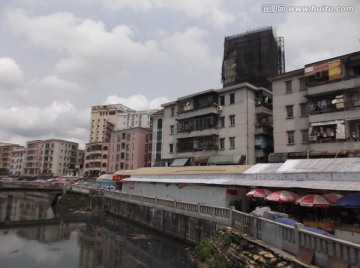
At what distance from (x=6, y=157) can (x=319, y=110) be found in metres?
153

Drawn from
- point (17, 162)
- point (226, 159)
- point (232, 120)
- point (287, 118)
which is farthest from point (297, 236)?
point (17, 162)

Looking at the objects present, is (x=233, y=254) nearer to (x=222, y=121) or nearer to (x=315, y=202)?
(x=315, y=202)

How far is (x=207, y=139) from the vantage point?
50594 mm

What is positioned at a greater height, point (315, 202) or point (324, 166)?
point (324, 166)

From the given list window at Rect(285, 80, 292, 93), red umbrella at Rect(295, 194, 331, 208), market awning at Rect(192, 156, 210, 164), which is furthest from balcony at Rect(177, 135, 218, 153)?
red umbrella at Rect(295, 194, 331, 208)

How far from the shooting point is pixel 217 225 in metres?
22.8

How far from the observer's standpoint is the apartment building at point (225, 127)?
4606 centimetres

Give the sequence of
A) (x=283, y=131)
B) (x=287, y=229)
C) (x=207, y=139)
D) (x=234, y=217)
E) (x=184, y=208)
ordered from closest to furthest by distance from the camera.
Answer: (x=287, y=229)
(x=234, y=217)
(x=184, y=208)
(x=283, y=131)
(x=207, y=139)

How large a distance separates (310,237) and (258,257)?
11.1 feet

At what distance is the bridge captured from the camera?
11500 millimetres

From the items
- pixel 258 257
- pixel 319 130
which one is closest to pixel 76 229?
pixel 258 257

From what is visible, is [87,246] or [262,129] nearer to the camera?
[87,246]

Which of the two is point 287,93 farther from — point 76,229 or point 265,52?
point 76,229

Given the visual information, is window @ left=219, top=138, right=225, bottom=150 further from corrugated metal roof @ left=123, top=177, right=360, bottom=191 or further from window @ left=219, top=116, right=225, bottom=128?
corrugated metal roof @ left=123, top=177, right=360, bottom=191
